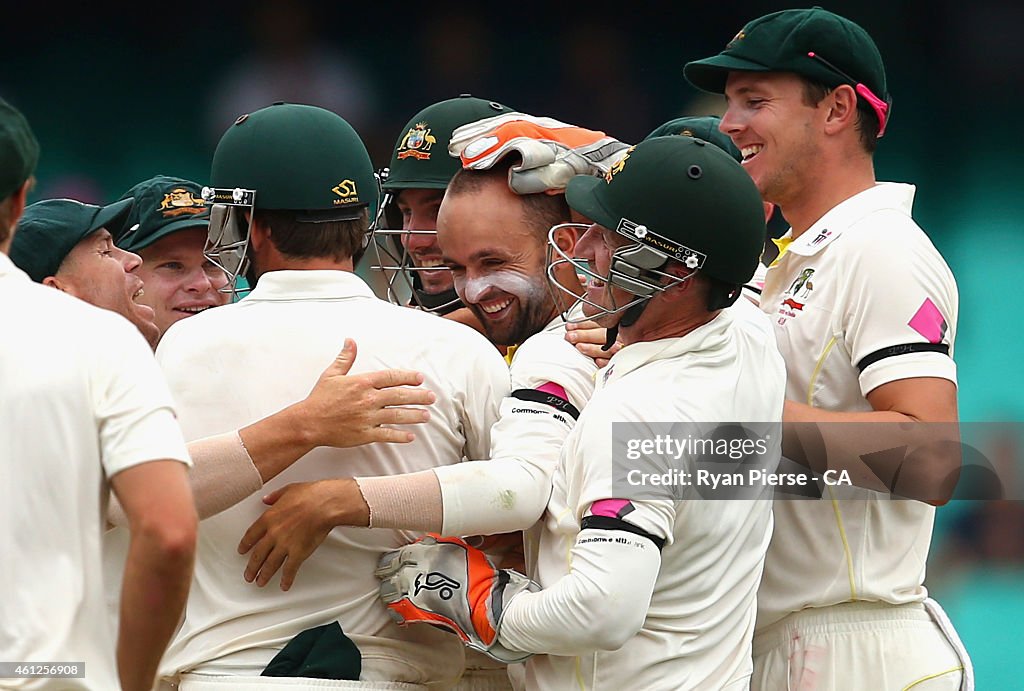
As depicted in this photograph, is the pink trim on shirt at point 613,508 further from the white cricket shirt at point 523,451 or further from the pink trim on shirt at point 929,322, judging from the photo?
the pink trim on shirt at point 929,322

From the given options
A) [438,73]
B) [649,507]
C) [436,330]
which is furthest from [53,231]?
[438,73]

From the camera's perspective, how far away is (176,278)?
394cm

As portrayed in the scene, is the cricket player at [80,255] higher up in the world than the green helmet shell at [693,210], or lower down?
lower down

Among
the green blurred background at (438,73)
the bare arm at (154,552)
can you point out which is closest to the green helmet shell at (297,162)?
the bare arm at (154,552)

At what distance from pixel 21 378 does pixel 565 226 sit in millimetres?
1261

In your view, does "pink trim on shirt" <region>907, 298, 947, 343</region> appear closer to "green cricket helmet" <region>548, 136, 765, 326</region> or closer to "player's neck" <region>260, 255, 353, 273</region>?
"green cricket helmet" <region>548, 136, 765, 326</region>

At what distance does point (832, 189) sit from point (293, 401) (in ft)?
4.46

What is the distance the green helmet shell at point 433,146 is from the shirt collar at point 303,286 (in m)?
1.01

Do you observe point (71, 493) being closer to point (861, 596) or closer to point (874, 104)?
point (861, 596)

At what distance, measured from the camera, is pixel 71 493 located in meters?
2.03

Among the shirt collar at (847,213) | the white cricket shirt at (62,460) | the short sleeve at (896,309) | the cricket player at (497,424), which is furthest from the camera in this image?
the shirt collar at (847,213)

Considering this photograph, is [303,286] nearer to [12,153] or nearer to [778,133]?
[12,153]

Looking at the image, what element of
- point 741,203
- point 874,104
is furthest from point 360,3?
point 741,203

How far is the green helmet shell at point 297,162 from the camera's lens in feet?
9.30
